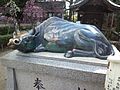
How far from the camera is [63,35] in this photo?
2.89 m

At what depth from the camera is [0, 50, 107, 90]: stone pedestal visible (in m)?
2.50

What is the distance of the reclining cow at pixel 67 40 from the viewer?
8.91 feet

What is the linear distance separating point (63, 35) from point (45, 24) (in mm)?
417

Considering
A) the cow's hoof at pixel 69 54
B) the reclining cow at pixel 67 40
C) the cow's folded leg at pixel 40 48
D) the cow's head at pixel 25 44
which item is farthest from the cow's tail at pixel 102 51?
the cow's head at pixel 25 44

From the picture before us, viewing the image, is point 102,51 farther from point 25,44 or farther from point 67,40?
point 25,44

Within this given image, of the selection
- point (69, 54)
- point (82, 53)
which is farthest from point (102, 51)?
point (69, 54)

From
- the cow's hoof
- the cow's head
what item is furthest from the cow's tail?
the cow's head

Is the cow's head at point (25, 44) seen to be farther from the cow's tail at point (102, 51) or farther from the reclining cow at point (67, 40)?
the cow's tail at point (102, 51)

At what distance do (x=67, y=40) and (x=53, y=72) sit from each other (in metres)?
0.49

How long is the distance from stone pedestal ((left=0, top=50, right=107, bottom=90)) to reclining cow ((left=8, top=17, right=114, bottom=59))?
97mm

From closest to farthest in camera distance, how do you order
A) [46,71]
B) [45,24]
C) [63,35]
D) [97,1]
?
[46,71]
[63,35]
[45,24]
[97,1]

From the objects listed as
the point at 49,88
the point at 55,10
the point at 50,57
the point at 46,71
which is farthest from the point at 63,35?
the point at 55,10

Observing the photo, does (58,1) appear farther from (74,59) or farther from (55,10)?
(74,59)

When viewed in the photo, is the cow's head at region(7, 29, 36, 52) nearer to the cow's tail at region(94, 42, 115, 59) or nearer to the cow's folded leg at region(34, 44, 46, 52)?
the cow's folded leg at region(34, 44, 46, 52)
